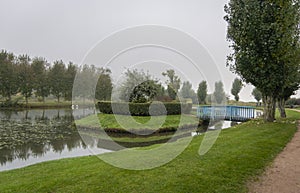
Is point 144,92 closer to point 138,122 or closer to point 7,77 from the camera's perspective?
point 138,122

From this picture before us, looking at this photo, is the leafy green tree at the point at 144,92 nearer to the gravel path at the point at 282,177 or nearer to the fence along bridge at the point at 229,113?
the fence along bridge at the point at 229,113

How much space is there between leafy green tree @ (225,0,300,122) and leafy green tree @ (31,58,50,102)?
39.7m

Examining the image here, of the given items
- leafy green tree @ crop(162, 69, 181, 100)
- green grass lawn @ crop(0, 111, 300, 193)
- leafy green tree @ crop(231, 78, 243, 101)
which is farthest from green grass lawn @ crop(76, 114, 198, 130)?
leafy green tree @ crop(231, 78, 243, 101)

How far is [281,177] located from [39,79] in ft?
150

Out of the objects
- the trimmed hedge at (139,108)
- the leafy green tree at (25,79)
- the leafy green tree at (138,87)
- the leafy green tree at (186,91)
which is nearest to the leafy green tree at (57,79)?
the leafy green tree at (25,79)

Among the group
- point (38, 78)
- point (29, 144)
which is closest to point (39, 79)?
point (38, 78)

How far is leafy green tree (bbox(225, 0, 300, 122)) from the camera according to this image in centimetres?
1185

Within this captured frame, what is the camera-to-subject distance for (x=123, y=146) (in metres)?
11.8

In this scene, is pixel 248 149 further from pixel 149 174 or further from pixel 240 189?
pixel 149 174

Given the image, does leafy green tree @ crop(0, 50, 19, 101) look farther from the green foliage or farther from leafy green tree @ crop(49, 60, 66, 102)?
the green foliage

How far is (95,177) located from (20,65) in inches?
Answer: 1771

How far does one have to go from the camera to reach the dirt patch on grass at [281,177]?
451 centimetres

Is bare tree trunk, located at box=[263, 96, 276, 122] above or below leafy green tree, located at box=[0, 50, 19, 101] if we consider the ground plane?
below

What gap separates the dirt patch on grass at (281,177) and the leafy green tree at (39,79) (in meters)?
44.3
